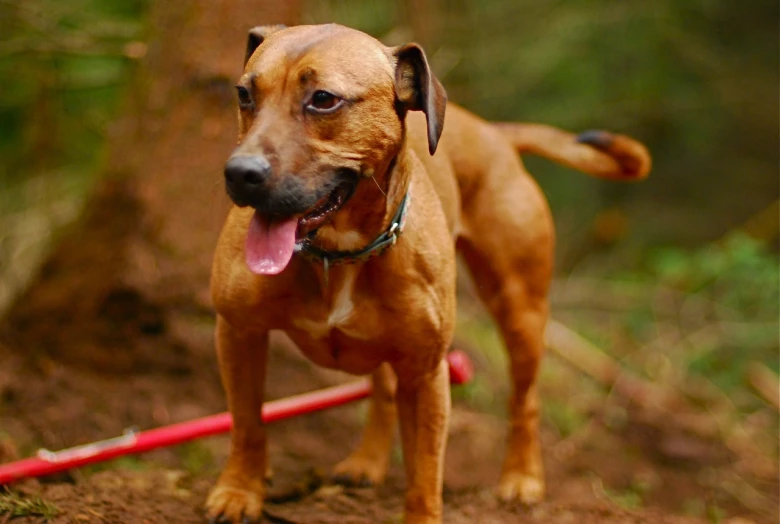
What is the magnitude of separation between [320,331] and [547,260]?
1.59m

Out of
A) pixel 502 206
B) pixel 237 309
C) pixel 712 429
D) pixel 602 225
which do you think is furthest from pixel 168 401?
pixel 602 225

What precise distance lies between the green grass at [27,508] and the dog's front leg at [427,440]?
1.28m

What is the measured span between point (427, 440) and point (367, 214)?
37.3 inches

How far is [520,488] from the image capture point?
438 centimetres

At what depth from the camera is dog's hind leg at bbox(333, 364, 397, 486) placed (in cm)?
416

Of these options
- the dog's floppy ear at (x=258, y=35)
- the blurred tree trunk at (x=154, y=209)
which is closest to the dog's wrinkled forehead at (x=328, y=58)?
the dog's floppy ear at (x=258, y=35)

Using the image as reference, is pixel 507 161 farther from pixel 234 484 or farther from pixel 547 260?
pixel 234 484

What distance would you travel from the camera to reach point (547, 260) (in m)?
4.37

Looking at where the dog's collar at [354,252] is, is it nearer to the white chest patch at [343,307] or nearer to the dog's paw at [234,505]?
the white chest patch at [343,307]

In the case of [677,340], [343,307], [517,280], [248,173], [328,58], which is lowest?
[677,340]

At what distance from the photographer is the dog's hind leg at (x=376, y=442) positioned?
4.16m

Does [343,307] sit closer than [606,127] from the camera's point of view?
Yes

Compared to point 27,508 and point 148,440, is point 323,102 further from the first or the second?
point 148,440

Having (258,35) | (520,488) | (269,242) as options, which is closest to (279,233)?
(269,242)
